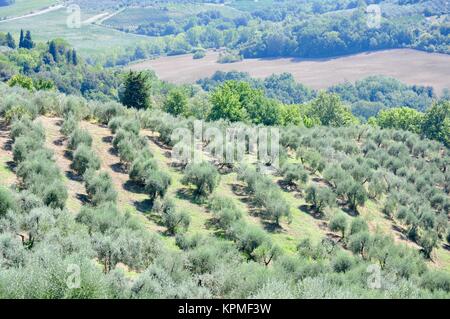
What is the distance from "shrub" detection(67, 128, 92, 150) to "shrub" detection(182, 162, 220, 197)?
276 inches

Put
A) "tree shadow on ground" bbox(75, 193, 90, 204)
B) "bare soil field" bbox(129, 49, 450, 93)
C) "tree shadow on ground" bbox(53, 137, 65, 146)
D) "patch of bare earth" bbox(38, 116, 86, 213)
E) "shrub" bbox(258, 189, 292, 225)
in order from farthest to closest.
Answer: "bare soil field" bbox(129, 49, 450, 93)
"tree shadow on ground" bbox(53, 137, 65, 146)
"shrub" bbox(258, 189, 292, 225)
"tree shadow on ground" bbox(75, 193, 90, 204)
"patch of bare earth" bbox(38, 116, 86, 213)

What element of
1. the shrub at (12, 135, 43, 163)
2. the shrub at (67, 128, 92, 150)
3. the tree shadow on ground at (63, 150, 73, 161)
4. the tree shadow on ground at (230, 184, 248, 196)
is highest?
the shrub at (12, 135, 43, 163)

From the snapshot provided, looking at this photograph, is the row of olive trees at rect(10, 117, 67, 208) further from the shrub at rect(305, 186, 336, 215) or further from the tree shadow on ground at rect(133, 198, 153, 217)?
the shrub at rect(305, 186, 336, 215)

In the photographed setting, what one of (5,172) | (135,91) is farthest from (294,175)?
(135,91)

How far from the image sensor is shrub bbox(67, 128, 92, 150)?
111ft

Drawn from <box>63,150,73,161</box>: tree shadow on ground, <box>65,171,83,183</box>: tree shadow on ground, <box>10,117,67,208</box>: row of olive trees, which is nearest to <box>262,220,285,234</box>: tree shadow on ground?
<box>65,171,83,183</box>: tree shadow on ground

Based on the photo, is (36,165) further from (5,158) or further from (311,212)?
(311,212)

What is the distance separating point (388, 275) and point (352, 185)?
15474mm

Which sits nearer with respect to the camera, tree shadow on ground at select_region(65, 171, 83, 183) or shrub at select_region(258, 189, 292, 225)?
tree shadow on ground at select_region(65, 171, 83, 183)

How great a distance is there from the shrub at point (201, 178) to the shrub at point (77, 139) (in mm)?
7015

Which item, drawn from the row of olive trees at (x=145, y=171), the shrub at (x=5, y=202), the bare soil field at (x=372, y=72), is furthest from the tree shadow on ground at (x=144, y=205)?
the bare soil field at (x=372, y=72)

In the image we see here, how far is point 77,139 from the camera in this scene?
33.7m

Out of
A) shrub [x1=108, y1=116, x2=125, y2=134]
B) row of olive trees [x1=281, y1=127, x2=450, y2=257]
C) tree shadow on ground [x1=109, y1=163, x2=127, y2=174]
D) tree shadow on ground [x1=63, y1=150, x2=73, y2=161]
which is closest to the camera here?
tree shadow on ground [x1=63, y1=150, x2=73, y2=161]
